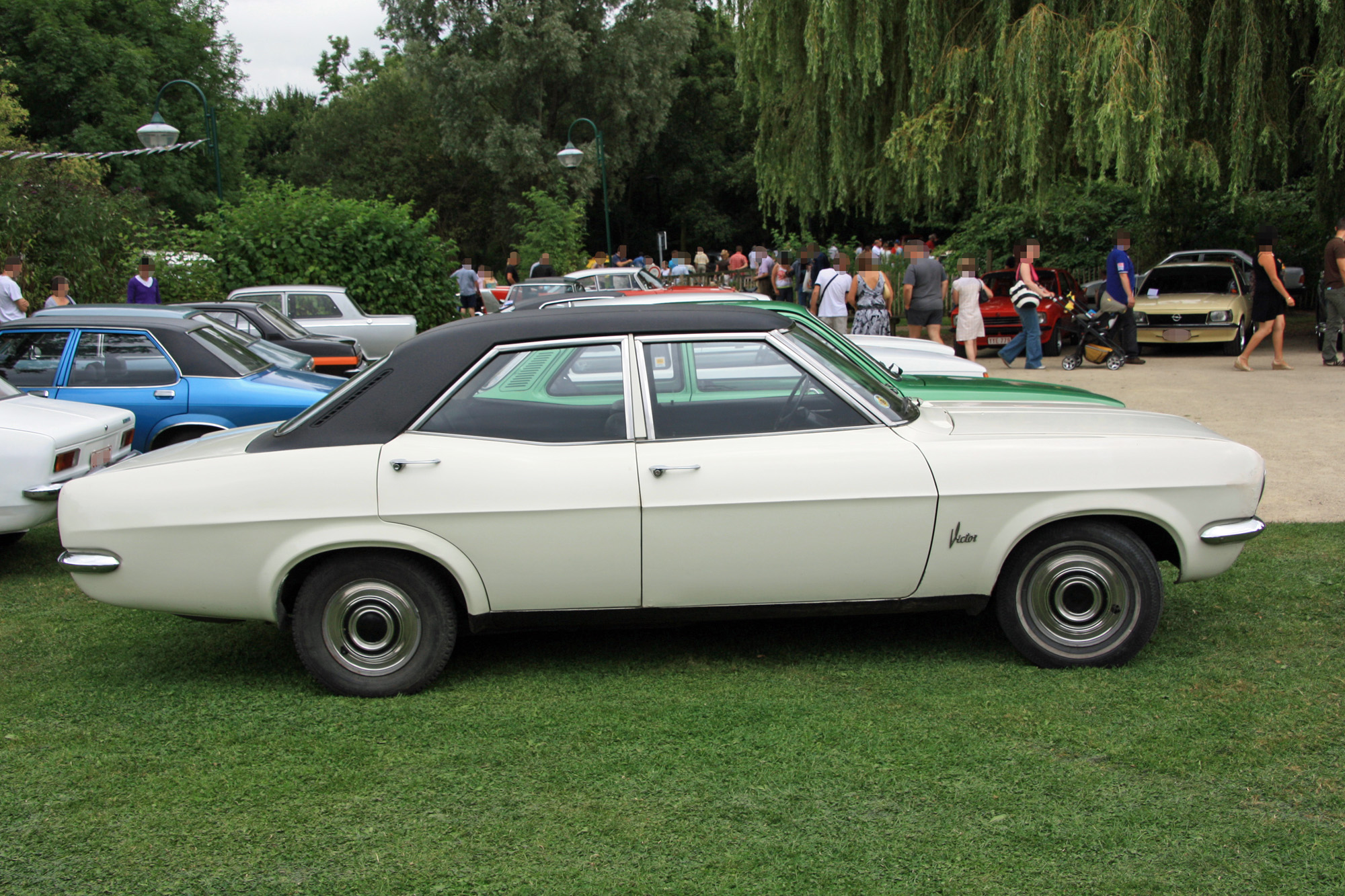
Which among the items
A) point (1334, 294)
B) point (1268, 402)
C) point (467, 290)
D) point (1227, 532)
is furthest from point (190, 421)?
point (467, 290)

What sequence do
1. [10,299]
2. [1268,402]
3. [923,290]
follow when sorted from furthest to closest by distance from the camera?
1. [923,290]
2. [10,299]
3. [1268,402]

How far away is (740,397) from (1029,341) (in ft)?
38.8

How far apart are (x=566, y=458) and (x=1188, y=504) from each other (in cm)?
249

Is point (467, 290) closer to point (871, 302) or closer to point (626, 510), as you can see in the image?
point (871, 302)

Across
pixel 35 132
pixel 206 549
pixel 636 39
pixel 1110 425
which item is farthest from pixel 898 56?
pixel 35 132

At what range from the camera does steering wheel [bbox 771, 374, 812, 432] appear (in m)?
4.60

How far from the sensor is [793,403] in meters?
4.61

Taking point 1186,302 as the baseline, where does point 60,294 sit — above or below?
above

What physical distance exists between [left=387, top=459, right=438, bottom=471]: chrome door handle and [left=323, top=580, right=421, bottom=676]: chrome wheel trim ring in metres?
0.48

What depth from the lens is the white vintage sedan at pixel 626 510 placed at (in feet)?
14.5

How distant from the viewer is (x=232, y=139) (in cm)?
4769

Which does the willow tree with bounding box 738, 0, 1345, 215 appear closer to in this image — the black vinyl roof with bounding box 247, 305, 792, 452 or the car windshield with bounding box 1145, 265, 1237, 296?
the car windshield with bounding box 1145, 265, 1237, 296

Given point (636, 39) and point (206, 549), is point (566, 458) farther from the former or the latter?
point (636, 39)

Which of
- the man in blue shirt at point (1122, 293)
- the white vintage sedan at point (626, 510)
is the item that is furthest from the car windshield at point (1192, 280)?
the white vintage sedan at point (626, 510)
